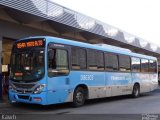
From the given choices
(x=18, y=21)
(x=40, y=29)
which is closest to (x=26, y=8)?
(x=18, y=21)

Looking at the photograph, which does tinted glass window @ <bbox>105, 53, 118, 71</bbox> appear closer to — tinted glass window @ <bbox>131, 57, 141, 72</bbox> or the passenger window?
tinted glass window @ <bbox>131, 57, 141, 72</bbox>

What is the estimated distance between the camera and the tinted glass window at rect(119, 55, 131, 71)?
62.0ft

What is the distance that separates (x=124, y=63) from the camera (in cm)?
1936

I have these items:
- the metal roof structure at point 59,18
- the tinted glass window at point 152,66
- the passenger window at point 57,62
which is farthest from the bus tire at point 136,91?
the passenger window at point 57,62

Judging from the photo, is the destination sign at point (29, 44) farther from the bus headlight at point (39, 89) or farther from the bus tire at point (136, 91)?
the bus tire at point (136, 91)

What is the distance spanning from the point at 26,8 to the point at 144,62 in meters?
9.19

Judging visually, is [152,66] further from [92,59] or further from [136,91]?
[92,59]

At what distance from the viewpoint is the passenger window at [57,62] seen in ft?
42.6

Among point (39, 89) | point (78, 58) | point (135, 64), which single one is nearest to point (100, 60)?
point (78, 58)

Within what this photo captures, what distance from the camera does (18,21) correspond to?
19828mm

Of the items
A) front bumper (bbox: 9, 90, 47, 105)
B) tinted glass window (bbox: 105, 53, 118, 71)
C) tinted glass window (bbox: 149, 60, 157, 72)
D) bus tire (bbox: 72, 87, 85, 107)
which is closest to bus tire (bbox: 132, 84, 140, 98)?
tinted glass window (bbox: 149, 60, 157, 72)

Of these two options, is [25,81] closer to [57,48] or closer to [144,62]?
[57,48]

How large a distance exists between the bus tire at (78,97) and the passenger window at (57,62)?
47.8 inches

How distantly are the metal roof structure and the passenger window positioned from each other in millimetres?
4516
